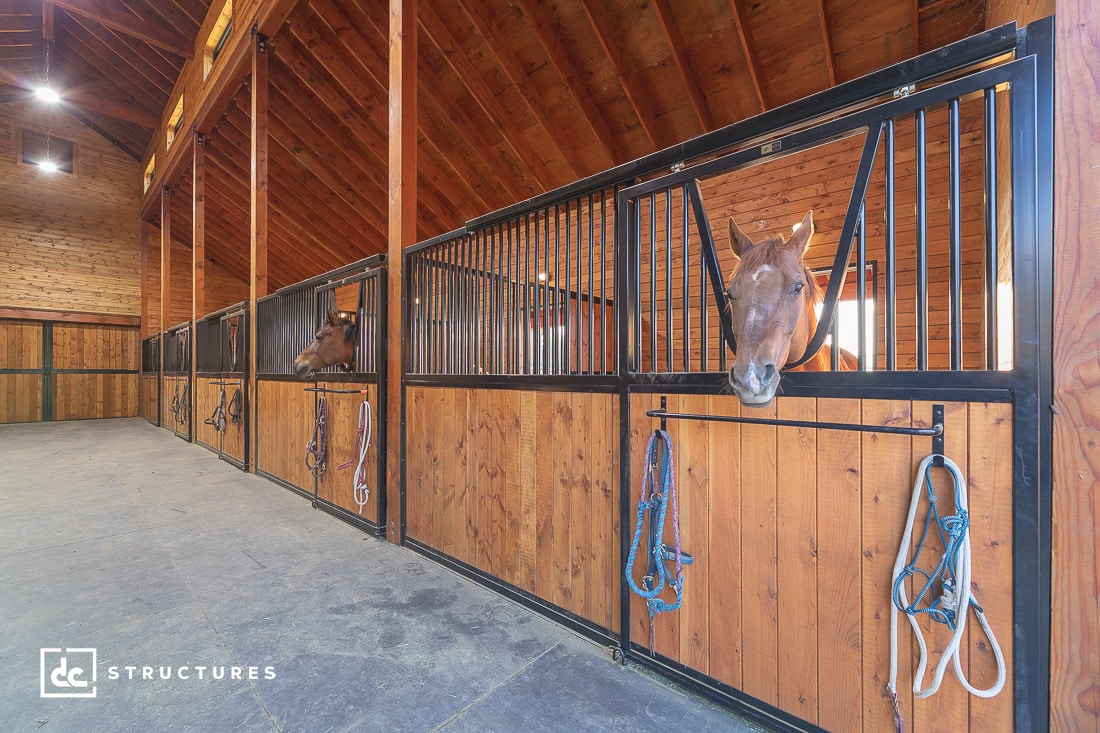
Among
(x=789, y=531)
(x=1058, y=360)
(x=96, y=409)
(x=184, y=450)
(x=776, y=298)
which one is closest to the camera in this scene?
(x=1058, y=360)

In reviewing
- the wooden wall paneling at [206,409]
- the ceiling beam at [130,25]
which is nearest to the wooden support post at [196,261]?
the wooden wall paneling at [206,409]

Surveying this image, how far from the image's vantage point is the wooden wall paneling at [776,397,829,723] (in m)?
1.30

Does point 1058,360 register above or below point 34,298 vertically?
below

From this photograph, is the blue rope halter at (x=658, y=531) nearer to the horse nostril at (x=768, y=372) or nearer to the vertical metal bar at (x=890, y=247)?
the horse nostril at (x=768, y=372)

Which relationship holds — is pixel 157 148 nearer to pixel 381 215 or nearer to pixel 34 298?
pixel 34 298

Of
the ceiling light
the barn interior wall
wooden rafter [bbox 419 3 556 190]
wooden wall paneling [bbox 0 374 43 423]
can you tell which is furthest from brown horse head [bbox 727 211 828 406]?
wooden wall paneling [bbox 0 374 43 423]

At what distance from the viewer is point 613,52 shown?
3.79 meters

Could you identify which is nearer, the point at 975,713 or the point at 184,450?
the point at 975,713

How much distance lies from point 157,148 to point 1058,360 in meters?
13.4

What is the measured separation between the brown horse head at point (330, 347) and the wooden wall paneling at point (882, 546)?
10.9ft

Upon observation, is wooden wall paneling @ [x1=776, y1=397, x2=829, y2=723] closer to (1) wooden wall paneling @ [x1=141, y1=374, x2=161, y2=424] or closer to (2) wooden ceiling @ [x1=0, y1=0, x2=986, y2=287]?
(2) wooden ceiling @ [x1=0, y1=0, x2=986, y2=287]

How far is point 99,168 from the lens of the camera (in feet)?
33.6

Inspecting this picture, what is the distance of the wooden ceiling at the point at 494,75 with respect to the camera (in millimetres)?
3334

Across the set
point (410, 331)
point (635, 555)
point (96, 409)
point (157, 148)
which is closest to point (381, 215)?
point (410, 331)
